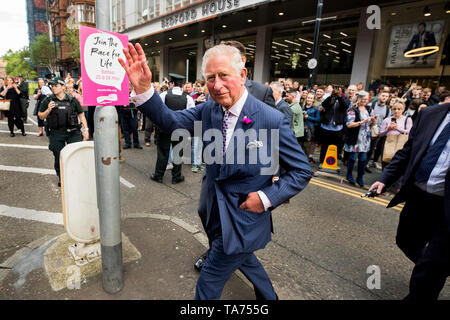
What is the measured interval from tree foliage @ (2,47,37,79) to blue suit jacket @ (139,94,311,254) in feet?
327

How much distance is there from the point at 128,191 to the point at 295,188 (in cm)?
398

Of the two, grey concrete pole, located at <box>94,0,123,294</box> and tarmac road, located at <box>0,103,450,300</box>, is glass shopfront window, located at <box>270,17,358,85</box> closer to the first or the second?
tarmac road, located at <box>0,103,450,300</box>

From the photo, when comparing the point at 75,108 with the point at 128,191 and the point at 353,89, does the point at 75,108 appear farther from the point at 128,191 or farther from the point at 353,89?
the point at 353,89

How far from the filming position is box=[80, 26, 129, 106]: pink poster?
178 centimetres

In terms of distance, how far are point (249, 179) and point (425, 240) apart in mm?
1796

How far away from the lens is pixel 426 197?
7.38 ft

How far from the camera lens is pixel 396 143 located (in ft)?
18.7

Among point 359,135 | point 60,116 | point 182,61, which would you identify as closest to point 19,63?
point 182,61

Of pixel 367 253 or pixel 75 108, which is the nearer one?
pixel 367 253

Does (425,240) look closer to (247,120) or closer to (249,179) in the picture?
(249,179)

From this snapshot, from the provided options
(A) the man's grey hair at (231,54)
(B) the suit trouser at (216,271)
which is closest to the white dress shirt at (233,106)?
(A) the man's grey hair at (231,54)

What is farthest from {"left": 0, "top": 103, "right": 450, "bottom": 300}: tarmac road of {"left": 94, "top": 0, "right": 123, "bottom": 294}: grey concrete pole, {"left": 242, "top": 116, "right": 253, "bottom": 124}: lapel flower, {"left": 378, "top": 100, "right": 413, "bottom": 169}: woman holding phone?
{"left": 242, "top": 116, "right": 253, "bottom": 124}: lapel flower

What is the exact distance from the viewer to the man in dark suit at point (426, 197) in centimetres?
198
